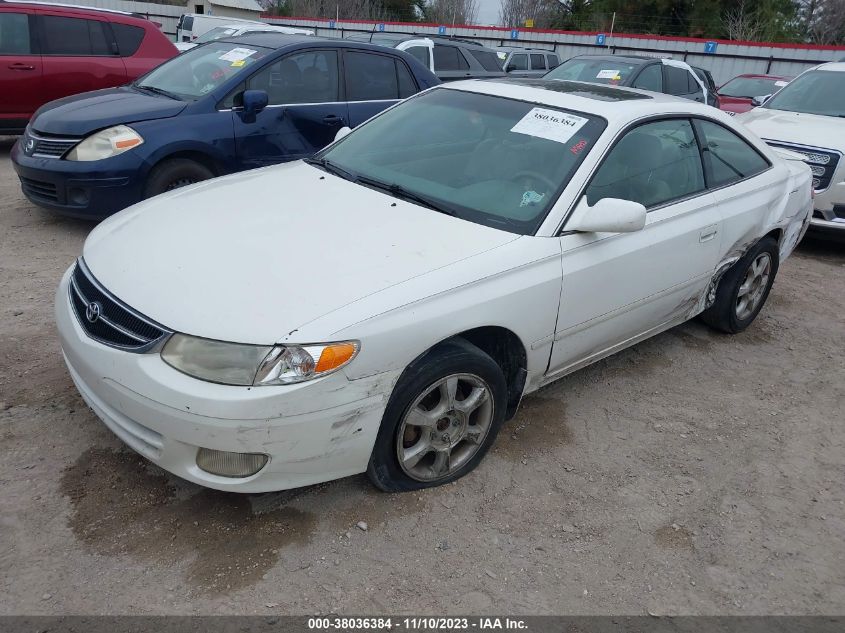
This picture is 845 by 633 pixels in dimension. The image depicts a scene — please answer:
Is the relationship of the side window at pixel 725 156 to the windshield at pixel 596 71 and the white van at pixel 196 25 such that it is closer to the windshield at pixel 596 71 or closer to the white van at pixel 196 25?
the windshield at pixel 596 71

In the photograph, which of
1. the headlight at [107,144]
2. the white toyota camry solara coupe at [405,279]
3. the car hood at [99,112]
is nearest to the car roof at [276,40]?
the car hood at [99,112]

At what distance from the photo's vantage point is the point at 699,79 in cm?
1155

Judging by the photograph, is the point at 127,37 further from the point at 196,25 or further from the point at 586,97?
the point at 196,25

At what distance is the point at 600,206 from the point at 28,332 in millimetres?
3247

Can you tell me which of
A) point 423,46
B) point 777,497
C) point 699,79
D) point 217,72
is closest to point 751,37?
point 699,79

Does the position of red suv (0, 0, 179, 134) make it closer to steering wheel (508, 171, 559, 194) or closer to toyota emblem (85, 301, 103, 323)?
toyota emblem (85, 301, 103, 323)

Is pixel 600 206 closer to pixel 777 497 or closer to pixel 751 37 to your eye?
pixel 777 497

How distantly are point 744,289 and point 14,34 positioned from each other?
805cm

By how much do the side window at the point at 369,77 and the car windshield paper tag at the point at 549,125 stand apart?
3294 mm

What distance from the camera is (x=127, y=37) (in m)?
8.63

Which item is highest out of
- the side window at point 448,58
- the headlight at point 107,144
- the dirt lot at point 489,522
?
the side window at point 448,58

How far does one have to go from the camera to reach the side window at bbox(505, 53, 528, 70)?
51.0ft

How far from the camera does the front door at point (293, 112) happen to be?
19.6ft

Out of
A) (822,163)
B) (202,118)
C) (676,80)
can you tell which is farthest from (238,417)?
(676,80)
